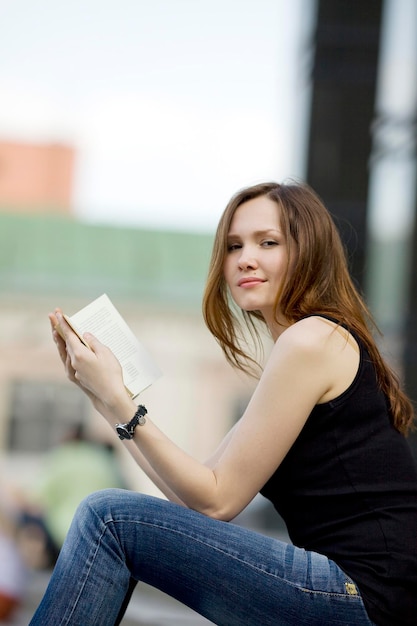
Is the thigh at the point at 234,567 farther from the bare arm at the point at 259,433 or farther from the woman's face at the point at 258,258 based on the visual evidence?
the woman's face at the point at 258,258

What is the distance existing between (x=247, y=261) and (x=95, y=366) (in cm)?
33

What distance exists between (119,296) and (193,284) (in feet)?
6.16

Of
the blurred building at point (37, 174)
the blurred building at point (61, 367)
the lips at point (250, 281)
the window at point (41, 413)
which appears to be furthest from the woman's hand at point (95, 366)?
the blurred building at point (37, 174)

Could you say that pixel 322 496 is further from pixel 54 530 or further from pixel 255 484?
pixel 54 530

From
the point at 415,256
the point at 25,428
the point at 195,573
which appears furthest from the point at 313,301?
the point at 25,428

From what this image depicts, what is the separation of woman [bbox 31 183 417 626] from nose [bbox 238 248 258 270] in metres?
0.07

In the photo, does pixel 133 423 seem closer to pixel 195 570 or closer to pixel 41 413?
pixel 195 570

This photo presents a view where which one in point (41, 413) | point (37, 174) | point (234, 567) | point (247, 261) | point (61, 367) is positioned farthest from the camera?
point (37, 174)

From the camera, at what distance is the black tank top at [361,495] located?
1.48 meters

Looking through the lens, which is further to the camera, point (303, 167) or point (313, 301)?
point (303, 167)

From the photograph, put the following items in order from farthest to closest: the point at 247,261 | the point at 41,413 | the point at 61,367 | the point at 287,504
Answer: the point at 61,367 < the point at 41,413 < the point at 247,261 < the point at 287,504

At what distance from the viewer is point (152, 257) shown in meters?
23.5

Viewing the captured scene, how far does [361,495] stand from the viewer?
1.51 meters

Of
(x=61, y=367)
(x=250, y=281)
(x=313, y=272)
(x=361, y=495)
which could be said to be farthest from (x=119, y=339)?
(x=61, y=367)
